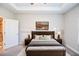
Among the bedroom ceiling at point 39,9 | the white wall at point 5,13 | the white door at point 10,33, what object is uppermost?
the bedroom ceiling at point 39,9

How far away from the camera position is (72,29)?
12.3 feet

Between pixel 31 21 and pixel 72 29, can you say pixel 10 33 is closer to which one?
pixel 31 21

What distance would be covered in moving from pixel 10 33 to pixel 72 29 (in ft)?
7.48

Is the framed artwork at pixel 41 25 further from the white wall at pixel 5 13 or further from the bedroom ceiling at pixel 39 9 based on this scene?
the white wall at pixel 5 13

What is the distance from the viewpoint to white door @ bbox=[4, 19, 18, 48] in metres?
4.45

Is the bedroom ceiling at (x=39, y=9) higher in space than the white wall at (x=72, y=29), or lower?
higher

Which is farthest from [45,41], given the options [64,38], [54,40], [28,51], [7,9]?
[7,9]

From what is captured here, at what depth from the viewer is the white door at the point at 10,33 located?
4.45 metres

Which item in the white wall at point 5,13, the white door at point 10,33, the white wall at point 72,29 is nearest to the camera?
the white wall at point 72,29

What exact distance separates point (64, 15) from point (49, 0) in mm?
2788

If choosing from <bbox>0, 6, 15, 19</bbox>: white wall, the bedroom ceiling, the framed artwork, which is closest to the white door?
<bbox>0, 6, 15, 19</bbox>: white wall

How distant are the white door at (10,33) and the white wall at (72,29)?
1660 millimetres

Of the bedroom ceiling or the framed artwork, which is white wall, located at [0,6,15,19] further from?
the framed artwork

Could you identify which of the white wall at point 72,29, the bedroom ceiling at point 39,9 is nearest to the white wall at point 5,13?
the bedroom ceiling at point 39,9
